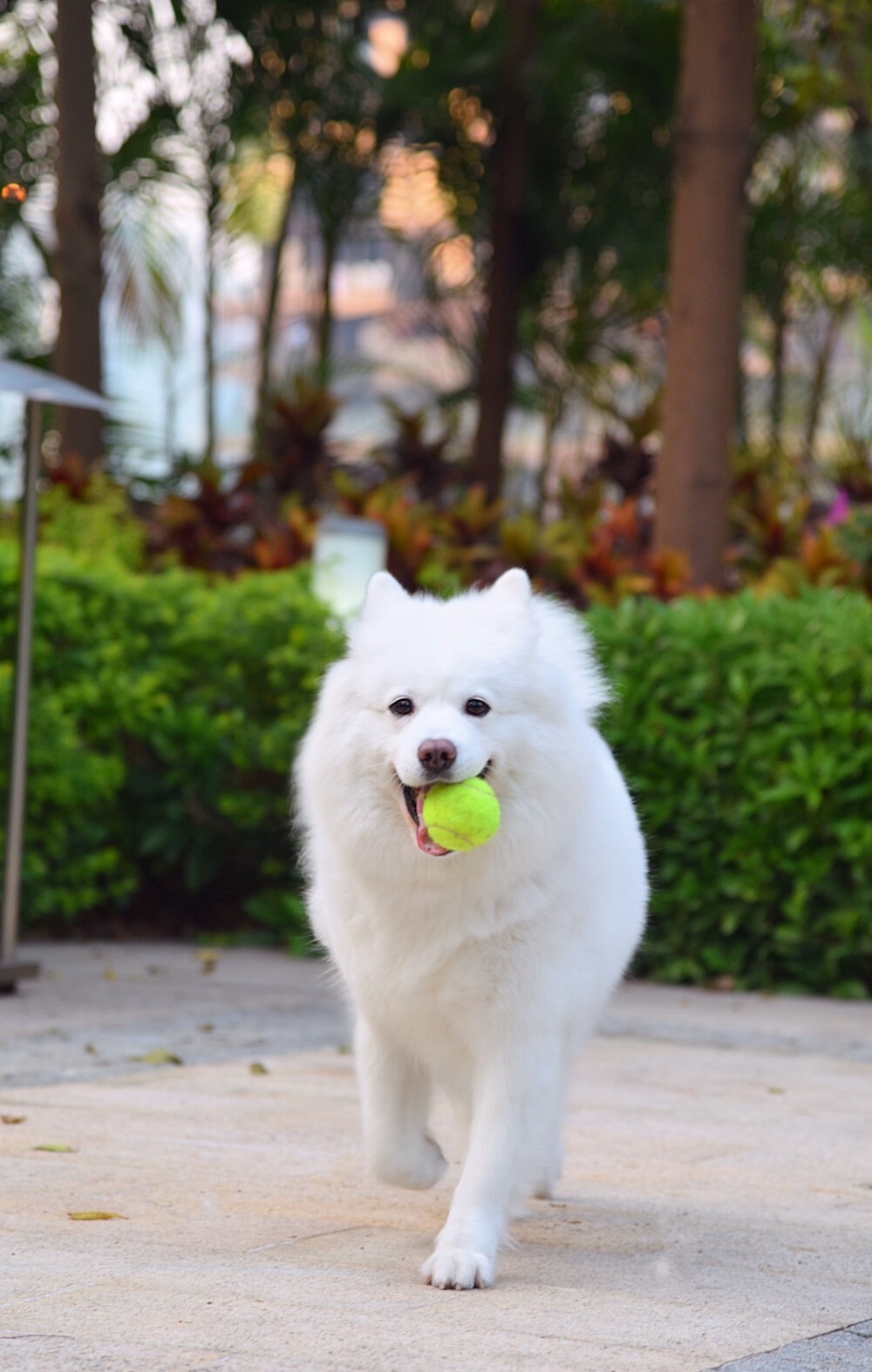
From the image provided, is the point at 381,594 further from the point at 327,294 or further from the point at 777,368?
the point at 777,368

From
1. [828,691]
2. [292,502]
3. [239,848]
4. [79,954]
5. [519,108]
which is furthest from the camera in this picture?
[519,108]

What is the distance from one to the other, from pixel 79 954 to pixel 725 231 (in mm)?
5068

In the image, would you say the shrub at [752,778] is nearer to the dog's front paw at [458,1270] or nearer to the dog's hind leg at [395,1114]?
the dog's hind leg at [395,1114]

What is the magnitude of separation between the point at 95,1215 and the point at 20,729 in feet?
11.7

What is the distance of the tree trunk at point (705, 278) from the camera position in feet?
29.5

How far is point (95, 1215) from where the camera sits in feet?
12.2

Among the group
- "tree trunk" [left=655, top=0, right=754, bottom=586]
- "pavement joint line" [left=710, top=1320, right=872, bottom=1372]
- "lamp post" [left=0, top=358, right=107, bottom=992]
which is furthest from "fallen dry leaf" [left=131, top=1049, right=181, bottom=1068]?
"tree trunk" [left=655, top=0, right=754, bottom=586]

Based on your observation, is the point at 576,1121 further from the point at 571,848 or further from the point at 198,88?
the point at 198,88

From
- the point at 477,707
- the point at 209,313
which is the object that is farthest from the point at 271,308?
the point at 477,707

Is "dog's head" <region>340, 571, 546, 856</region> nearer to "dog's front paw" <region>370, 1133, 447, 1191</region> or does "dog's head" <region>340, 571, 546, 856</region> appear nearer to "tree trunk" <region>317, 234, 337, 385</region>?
"dog's front paw" <region>370, 1133, 447, 1191</region>

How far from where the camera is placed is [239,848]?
890 cm

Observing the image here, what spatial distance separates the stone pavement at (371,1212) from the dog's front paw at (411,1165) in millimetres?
107

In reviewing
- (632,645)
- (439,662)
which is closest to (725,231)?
(632,645)

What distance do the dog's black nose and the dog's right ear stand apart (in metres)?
0.58
